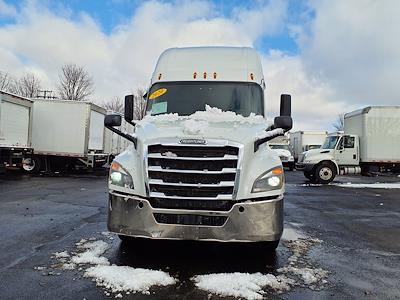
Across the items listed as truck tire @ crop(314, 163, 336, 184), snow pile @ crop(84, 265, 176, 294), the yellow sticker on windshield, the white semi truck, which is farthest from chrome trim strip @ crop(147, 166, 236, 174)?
truck tire @ crop(314, 163, 336, 184)

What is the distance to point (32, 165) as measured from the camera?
20.8 metres

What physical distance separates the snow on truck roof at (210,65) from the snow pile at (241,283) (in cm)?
335

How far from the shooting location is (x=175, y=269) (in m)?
4.78

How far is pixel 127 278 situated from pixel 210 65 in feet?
13.0

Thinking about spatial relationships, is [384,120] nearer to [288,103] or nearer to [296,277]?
[288,103]

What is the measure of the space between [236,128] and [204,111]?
3.15 ft

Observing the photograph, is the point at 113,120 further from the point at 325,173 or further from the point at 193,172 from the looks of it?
the point at 325,173

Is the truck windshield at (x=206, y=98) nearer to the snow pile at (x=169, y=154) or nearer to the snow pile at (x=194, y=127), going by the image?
the snow pile at (x=194, y=127)

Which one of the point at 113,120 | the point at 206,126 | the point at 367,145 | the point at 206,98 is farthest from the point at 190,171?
the point at 367,145

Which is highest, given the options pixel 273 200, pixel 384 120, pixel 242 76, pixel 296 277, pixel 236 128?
pixel 384 120

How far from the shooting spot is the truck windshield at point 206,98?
626 cm

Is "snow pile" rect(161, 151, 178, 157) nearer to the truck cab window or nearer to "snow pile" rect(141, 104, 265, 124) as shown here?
"snow pile" rect(141, 104, 265, 124)

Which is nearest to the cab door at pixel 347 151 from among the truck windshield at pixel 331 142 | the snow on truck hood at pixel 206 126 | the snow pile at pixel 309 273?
the truck windshield at pixel 331 142

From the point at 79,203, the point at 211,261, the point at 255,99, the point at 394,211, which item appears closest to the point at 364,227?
the point at 394,211
